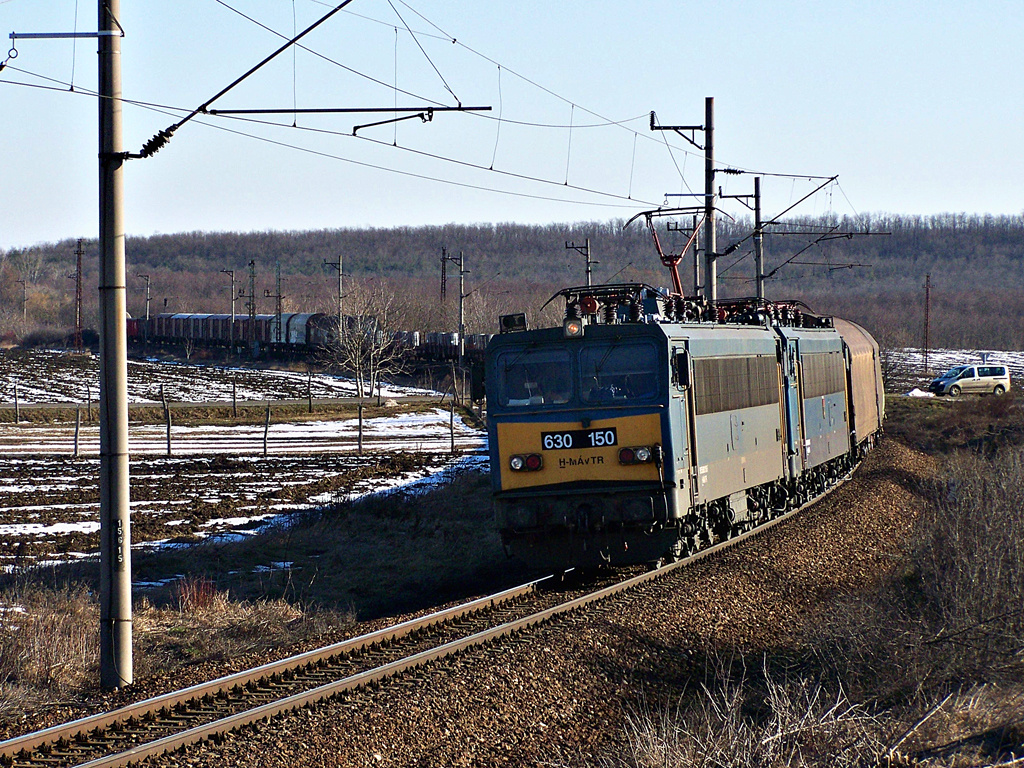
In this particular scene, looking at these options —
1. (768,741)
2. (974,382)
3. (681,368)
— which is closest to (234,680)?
(768,741)

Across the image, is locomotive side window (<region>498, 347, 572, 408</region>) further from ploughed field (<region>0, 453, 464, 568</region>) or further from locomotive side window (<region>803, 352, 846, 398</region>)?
locomotive side window (<region>803, 352, 846, 398</region>)

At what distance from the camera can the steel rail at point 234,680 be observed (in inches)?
299

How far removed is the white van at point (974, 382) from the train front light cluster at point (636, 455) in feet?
149

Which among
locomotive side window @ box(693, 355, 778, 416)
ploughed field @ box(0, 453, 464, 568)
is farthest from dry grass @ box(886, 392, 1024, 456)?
ploughed field @ box(0, 453, 464, 568)

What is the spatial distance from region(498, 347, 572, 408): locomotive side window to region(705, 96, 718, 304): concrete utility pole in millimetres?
9866

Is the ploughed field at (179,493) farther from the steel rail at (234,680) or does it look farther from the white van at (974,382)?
the white van at (974,382)

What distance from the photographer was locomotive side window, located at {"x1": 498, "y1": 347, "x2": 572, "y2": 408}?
44.5 ft

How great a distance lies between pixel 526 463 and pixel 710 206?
12.1 metres

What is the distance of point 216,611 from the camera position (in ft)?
42.9

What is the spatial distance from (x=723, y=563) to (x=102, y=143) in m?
9.29

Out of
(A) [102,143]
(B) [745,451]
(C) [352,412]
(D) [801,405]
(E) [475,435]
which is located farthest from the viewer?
(C) [352,412]

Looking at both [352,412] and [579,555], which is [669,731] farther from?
[352,412]

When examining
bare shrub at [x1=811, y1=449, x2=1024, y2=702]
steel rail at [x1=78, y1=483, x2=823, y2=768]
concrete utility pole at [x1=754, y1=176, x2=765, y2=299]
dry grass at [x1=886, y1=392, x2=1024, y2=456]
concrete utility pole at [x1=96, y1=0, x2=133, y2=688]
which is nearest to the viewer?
Result: steel rail at [x1=78, y1=483, x2=823, y2=768]

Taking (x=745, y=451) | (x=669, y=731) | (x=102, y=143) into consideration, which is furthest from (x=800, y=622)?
(x=102, y=143)
